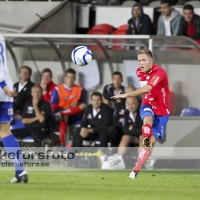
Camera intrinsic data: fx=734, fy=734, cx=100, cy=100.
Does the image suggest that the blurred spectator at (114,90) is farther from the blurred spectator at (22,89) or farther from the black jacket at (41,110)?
the blurred spectator at (22,89)

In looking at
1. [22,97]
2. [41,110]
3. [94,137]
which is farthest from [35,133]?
[94,137]

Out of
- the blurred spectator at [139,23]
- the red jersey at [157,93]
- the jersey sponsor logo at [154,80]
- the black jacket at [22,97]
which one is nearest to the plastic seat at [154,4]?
the blurred spectator at [139,23]

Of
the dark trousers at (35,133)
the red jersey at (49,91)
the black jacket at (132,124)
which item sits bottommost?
the dark trousers at (35,133)

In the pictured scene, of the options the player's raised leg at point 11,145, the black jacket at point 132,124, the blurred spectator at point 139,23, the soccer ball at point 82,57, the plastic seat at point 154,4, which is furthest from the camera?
the plastic seat at point 154,4

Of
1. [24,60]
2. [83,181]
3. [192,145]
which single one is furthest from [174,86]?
[83,181]

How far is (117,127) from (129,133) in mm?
315

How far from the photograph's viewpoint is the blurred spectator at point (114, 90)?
550 inches

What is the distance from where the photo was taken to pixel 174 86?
13.6 m

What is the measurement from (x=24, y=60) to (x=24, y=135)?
193cm

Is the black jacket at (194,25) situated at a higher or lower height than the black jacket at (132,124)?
higher

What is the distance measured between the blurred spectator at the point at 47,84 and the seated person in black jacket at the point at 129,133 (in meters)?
1.94

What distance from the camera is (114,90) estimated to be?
46.4ft

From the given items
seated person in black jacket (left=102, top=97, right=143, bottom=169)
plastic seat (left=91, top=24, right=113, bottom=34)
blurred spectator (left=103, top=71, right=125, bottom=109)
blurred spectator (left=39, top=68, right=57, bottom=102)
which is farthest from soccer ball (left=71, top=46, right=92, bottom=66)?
plastic seat (left=91, top=24, right=113, bottom=34)

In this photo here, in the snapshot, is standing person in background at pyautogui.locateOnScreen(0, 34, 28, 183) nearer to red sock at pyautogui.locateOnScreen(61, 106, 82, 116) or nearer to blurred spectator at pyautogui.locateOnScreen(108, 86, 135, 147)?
blurred spectator at pyautogui.locateOnScreen(108, 86, 135, 147)
